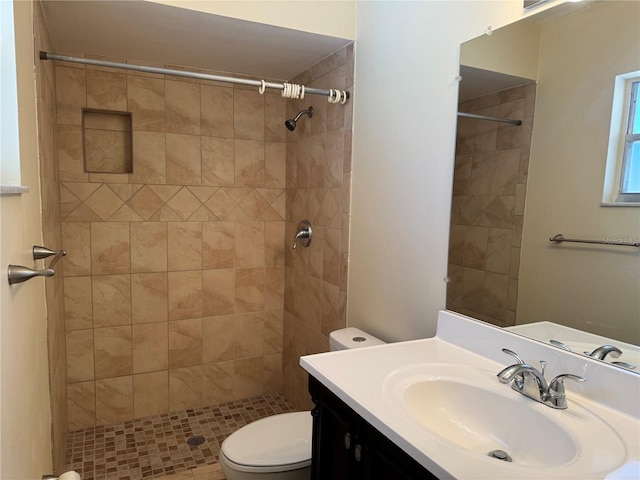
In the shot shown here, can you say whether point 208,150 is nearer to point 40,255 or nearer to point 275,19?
point 275,19

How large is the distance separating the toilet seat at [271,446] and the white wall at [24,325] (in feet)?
2.09

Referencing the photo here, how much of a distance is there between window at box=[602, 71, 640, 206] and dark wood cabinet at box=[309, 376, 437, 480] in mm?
788

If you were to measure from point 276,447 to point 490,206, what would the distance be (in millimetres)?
1214

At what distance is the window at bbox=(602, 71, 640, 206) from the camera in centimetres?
99

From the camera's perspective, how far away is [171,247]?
8.38 feet

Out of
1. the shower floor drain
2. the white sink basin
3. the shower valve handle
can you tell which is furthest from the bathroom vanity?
the shower floor drain

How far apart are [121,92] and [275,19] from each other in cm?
105

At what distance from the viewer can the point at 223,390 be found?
2795 mm

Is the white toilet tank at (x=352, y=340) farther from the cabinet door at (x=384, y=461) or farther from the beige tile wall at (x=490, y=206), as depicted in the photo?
the cabinet door at (x=384, y=461)

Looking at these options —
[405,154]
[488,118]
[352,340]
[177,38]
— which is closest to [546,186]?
[488,118]

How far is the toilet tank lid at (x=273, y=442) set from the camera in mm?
1595

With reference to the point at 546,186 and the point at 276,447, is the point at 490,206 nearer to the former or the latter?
the point at 546,186

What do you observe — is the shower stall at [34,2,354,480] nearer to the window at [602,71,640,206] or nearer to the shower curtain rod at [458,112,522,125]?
the shower curtain rod at [458,112,522,125]

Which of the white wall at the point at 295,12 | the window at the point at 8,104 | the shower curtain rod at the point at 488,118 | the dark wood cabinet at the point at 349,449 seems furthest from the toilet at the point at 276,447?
the white wall at the point at 295,12
